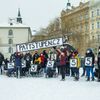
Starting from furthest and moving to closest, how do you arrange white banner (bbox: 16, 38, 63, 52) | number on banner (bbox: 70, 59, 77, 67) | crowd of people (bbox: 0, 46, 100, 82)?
white banner (bbox: 16, 38, 63, 52)
number on banner (bbox: 70, 59, 77, 67)
crowd of people (bbox: 0, 46, 100, 82)

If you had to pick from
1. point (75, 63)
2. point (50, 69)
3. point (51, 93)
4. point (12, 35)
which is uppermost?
point (12, 35)

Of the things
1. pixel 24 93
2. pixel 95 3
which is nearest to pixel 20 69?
pixel 24 93

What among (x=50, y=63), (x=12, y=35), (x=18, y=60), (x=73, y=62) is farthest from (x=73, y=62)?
(x=12, y=35)

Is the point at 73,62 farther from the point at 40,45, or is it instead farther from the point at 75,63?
the point at 40,45

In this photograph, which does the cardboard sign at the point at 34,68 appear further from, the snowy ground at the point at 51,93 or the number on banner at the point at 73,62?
the snowy ground at the point at 51,93

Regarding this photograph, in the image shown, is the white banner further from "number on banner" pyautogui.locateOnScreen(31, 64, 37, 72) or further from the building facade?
the building facade

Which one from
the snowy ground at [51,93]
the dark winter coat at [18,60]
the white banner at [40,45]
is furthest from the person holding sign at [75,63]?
the snowy ground at [51,93]

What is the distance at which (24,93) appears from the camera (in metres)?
15.5

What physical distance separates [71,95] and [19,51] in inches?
415

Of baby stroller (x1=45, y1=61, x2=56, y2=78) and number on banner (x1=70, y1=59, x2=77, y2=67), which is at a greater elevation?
number on banner (x1=70, y1=59, x2=77, y2=67)

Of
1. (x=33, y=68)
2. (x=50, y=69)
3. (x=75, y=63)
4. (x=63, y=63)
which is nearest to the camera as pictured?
(x=63, y=63)

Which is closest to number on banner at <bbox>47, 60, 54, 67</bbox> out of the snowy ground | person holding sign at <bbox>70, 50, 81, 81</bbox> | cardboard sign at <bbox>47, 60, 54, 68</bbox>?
cardboard sign at <bbox>47, 60, 54, 68</bbox>

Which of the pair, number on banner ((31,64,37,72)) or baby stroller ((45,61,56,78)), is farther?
number on banner ((31,64,37,72))

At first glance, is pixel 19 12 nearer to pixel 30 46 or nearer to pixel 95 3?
pixel 95 3
